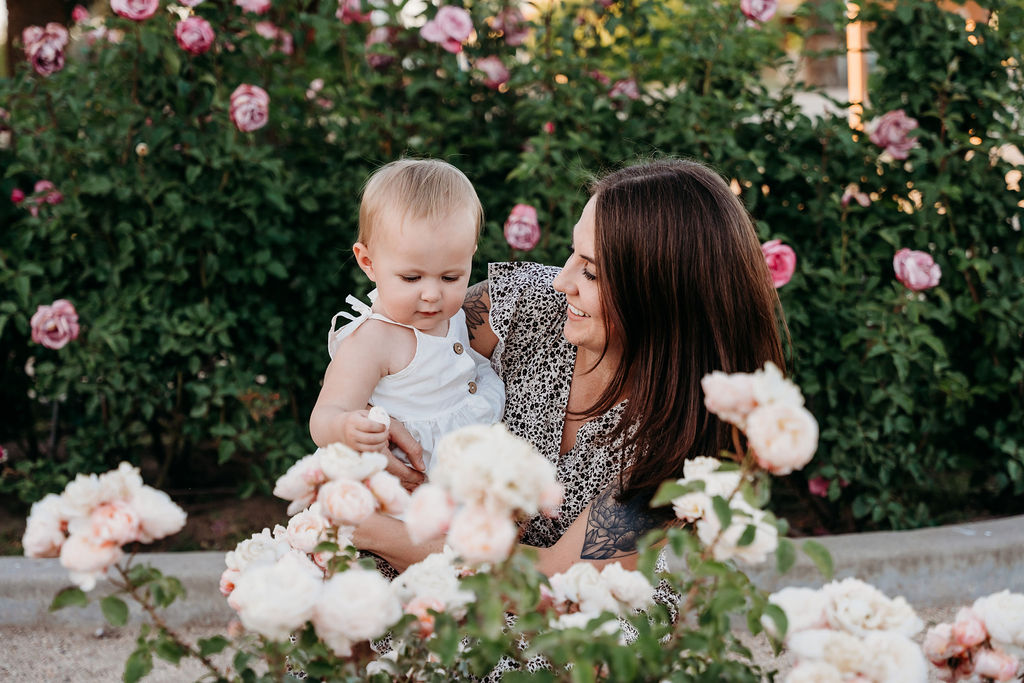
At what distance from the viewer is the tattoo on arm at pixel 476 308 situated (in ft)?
7.36

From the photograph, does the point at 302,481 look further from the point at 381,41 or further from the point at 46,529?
the point at 381,41

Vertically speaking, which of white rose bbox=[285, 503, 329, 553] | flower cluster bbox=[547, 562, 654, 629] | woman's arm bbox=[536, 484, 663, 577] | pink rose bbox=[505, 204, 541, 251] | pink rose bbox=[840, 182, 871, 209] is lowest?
woman's arm bbox=[536, 484, 663, 577]

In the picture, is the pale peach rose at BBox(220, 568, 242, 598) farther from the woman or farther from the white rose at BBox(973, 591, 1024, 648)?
the white rose at BBox(973, 591, 1024, 648)

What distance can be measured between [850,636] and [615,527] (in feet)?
2.54

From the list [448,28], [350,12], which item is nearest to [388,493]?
[448,28]

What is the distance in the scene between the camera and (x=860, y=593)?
3.43ft

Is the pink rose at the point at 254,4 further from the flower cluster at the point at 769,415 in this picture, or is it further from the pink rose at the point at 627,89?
the flower cluster at the point at 769,415

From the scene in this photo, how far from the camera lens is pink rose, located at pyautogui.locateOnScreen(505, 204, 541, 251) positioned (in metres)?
2.85

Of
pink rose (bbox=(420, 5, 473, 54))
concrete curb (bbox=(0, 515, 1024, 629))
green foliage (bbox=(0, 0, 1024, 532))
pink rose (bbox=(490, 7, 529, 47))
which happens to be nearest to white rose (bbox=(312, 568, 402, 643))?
concrete curb (bbox=(0, 515, 1024, 629))

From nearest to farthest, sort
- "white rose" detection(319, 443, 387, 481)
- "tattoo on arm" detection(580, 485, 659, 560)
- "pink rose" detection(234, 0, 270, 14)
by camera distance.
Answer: "white rose" detection(319, 443, 387, 481), "tattoo on arm" detection(580, 485, 659, 560), "pink rose" detection(234, 0, 270, 14)

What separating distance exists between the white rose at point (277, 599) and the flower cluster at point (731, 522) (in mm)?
380

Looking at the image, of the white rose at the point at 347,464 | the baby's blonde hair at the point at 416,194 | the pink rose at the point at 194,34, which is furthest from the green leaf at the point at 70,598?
the pink rose at the point at 194,34

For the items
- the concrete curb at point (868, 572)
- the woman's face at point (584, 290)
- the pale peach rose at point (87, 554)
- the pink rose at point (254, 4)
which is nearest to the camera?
the pale peach rose at point (87, 554)

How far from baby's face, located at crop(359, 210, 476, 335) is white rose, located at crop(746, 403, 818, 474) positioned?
3.75 feet
